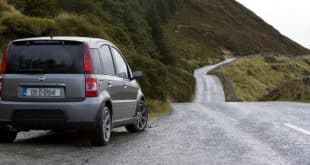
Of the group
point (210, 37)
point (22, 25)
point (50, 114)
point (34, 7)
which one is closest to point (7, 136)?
point (50, 114)

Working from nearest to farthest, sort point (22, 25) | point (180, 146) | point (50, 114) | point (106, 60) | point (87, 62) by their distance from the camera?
point (50, 114), point (87, 62), point (180, 146), point (106, 60), point (22, 25)

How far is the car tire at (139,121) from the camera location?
11837mm

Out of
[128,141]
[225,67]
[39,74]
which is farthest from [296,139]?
[225,67]

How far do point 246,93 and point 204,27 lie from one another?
94.7m

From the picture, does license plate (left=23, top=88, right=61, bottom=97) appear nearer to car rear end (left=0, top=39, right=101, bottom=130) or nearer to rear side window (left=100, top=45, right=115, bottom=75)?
car rear end (left=0, top=39, right=101, bottom=130)

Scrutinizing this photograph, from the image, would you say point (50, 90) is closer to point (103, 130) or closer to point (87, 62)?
point (87, 62)

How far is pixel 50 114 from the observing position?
902cm

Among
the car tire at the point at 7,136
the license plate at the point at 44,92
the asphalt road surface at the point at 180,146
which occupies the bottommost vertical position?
the asphalt road surface at the point at 180,146

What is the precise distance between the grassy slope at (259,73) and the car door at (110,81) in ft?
202

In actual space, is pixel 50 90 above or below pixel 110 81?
below

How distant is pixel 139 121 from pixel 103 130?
8.83ft

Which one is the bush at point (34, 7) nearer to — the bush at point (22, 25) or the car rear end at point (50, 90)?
Answer: the bush at point (22, 25)

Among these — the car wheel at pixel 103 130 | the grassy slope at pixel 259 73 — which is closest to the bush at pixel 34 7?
the car wheel at pixel 103 130

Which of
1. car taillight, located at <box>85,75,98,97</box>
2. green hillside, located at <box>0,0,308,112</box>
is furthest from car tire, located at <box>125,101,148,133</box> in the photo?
green hillside, located at <box>0,0,308,112</box>
